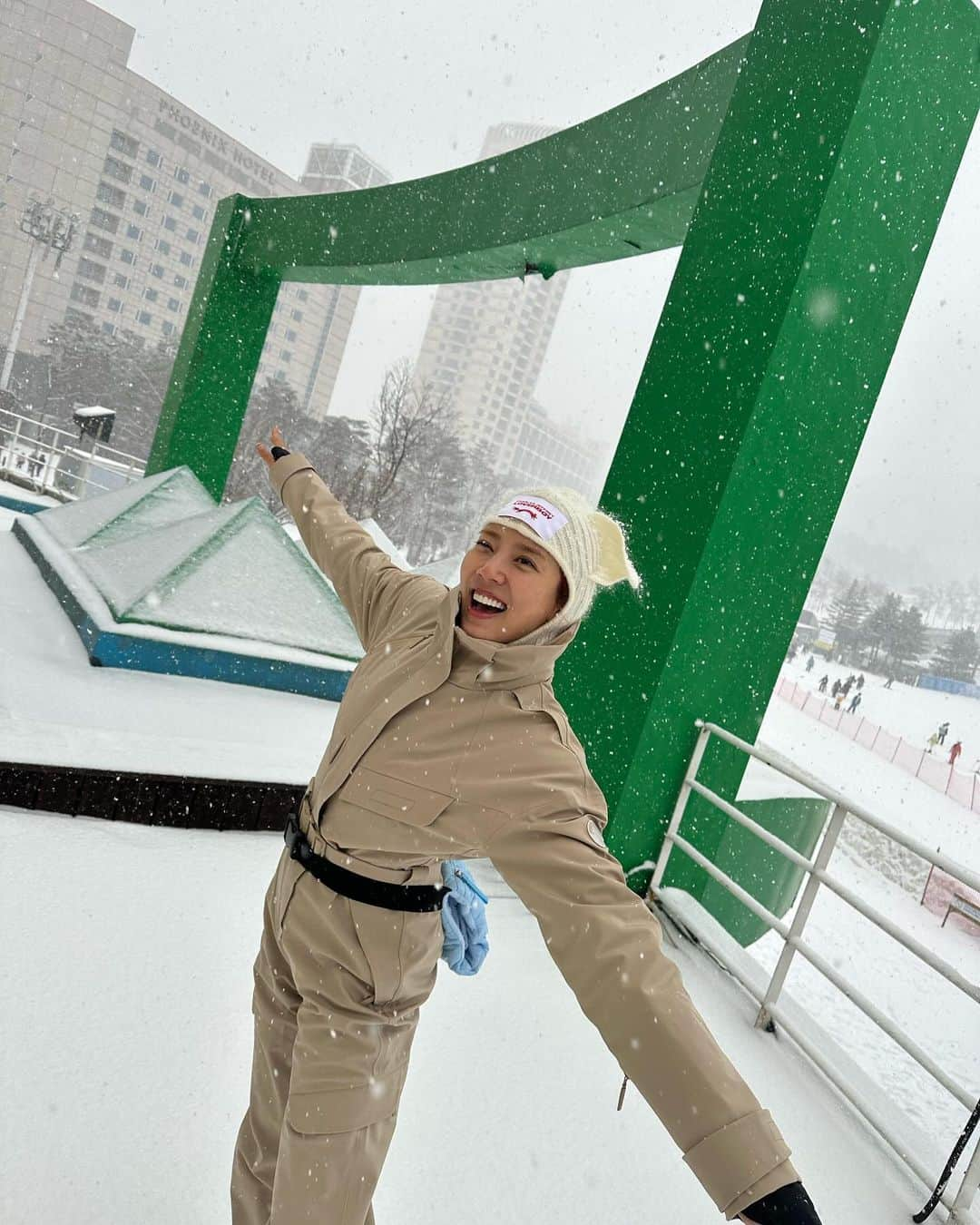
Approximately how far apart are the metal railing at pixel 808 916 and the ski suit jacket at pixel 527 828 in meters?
1.08

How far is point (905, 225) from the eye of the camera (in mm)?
2965

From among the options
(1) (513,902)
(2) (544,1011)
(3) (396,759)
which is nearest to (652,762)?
(1) (513,902)

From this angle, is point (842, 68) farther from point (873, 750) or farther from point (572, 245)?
point (873, 750)

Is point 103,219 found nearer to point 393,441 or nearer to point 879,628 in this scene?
point 393,441

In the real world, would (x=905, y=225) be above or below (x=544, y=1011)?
above

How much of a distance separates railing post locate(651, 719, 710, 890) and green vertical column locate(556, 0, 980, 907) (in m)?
0.03

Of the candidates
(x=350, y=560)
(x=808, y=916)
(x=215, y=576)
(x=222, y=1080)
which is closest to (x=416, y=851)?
(x=350, y=560)

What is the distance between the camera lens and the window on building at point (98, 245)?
4977 centimetres

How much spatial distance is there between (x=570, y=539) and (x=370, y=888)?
616 mm

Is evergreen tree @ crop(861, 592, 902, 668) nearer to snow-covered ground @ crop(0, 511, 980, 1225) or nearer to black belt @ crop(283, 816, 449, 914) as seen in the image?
snow-covered ground @ crop(0, 511, 980, 1225)

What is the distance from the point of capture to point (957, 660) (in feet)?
212

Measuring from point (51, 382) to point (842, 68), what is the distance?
4540cm

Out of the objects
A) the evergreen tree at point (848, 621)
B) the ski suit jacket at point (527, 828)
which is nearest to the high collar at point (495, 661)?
the ski suit jacket at point (527, 828)

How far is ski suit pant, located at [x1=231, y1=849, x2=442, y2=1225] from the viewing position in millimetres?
1179
